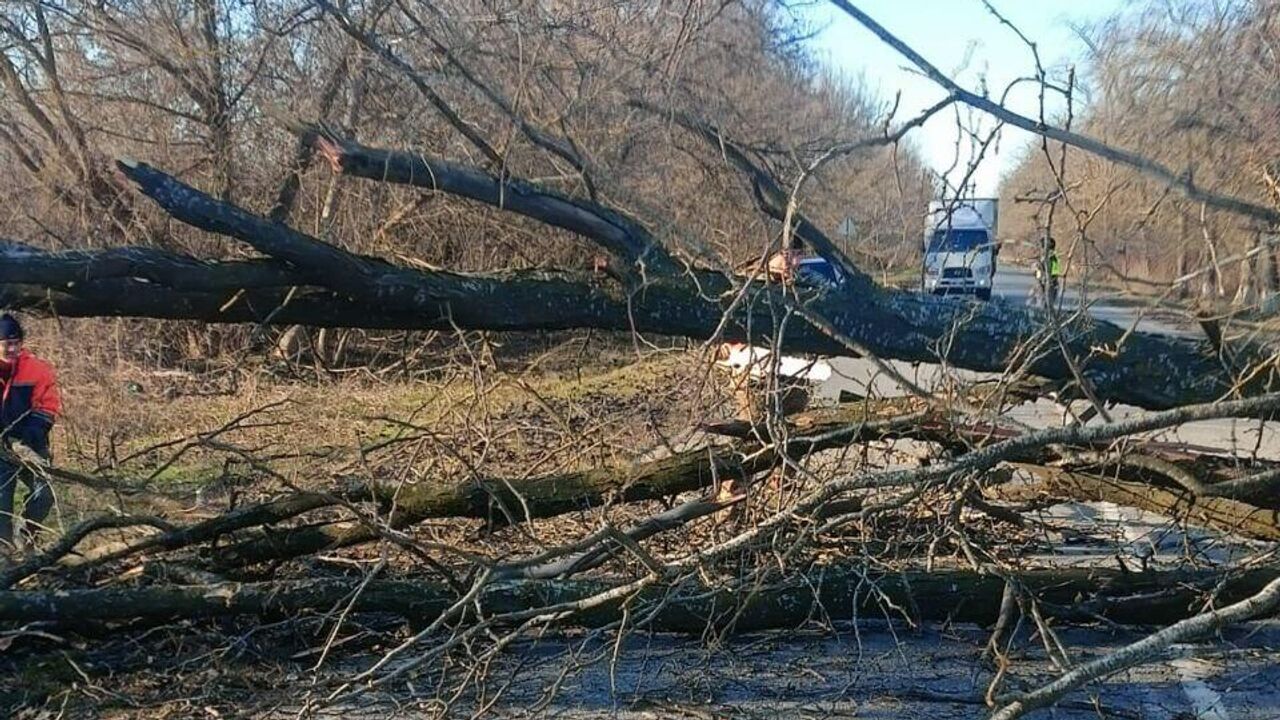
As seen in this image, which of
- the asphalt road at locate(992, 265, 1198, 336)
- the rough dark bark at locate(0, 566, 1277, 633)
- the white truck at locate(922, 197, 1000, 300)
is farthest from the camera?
the white truck at locate(922, 197, 1000, 300)

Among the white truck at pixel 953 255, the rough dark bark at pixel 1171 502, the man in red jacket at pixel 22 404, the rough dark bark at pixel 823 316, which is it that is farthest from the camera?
the man in red jacket at pixel 22 404

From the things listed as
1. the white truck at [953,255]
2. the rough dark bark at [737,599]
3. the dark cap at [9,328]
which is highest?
the white truck at [953,255]

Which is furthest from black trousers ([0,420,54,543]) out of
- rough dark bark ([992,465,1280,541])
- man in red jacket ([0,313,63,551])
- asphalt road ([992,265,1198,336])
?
rough dark bark ([992,465,1280,541])

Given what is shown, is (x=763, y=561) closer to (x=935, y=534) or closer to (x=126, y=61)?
(x=935, y=534)

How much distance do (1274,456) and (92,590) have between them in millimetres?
8078

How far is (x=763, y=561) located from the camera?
197 inches

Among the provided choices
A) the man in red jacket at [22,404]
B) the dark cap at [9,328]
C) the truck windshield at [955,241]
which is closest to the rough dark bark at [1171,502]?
the truck windshield at [955,241]

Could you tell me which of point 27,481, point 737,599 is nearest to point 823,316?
point 737,599

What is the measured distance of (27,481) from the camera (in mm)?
6391

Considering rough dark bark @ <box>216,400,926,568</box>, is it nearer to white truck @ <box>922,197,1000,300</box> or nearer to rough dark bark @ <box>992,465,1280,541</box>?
white truck @ <box>922,197,1000,300</box>

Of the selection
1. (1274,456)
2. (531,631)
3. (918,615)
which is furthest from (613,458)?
(1274,456)

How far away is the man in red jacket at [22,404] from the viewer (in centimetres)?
652

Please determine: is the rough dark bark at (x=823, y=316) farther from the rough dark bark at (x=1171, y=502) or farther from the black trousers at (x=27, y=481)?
the black trousers at (x=27, y=481)

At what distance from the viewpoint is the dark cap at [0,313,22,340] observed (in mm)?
6529
